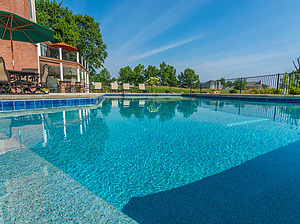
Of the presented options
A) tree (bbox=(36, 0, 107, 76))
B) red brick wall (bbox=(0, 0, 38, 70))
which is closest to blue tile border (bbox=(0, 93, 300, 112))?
red brick wall (bbox=(0, 0, 38, 70))

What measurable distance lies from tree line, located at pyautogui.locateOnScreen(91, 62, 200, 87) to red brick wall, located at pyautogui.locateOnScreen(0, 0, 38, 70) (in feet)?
78.8

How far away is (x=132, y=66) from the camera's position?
4525 centimetres

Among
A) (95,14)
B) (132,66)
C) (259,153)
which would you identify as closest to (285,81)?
(259,153)

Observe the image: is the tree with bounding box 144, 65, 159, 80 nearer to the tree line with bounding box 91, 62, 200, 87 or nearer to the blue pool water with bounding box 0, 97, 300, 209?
the tree line with bounding box 91, 62, 200, 87

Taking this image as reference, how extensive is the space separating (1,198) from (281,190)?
282cm

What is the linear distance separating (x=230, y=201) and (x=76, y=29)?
25359 mm

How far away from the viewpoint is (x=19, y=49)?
29.5 feet

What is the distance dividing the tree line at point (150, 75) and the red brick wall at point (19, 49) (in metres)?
24.0

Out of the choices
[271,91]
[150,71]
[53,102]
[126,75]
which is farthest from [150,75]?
[53,102]

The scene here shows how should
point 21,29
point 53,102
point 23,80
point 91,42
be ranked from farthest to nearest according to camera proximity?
point 91,42 → point 53,102 → point 23,80 → point 21,29

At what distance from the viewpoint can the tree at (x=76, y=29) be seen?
60.5 feet

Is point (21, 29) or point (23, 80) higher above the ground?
point (21, 29)

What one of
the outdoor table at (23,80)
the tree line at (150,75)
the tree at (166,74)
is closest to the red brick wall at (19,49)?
the outdoor table at (23,80)

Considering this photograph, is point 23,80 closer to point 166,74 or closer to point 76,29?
point 76,29
